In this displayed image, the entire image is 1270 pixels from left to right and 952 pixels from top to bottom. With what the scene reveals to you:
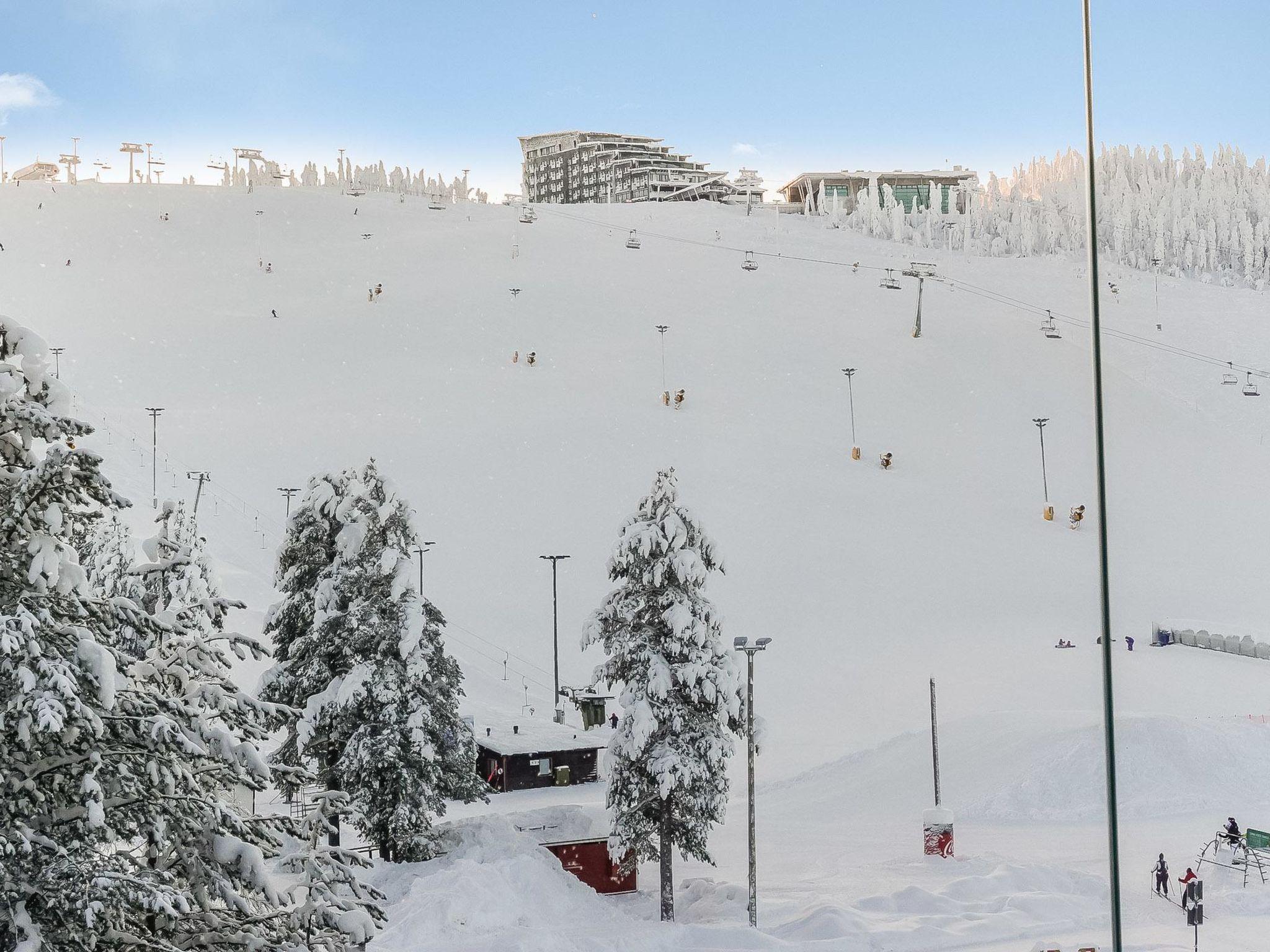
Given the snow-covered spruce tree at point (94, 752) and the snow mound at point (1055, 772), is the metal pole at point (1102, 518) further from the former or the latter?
the snow mound at point (1055, 772)

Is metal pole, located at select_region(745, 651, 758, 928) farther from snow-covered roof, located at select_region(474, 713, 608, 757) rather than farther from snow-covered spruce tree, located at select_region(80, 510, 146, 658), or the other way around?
snow-covered roof, located at select_region(474, 713, 608, 757)

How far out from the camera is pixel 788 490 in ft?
206

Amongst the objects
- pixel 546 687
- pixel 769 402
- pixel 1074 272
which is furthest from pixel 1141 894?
pixel 1074 272

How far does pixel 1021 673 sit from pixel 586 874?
2318cm

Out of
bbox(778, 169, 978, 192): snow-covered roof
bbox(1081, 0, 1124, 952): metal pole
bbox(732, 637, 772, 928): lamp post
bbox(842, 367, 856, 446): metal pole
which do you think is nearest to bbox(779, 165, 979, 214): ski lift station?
bbox(778, 169, 978, 192): snow-covered roof

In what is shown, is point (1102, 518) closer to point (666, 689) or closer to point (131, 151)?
point (666, 689)

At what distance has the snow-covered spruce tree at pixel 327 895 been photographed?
707 centimetres

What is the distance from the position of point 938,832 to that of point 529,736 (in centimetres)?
1456

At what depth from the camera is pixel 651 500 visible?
23984mm

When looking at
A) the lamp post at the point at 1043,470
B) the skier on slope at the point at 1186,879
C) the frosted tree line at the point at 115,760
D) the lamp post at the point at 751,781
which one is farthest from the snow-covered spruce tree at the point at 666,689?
the lamp post at the point at 1043,470

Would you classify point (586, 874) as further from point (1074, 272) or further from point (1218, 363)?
point (1074, 272)

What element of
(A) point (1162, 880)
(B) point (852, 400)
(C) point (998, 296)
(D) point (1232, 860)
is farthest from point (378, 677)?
(C) point (998, 296)

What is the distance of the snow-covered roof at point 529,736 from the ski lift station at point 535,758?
0.02 metres

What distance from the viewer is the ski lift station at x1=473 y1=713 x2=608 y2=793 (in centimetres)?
3662
